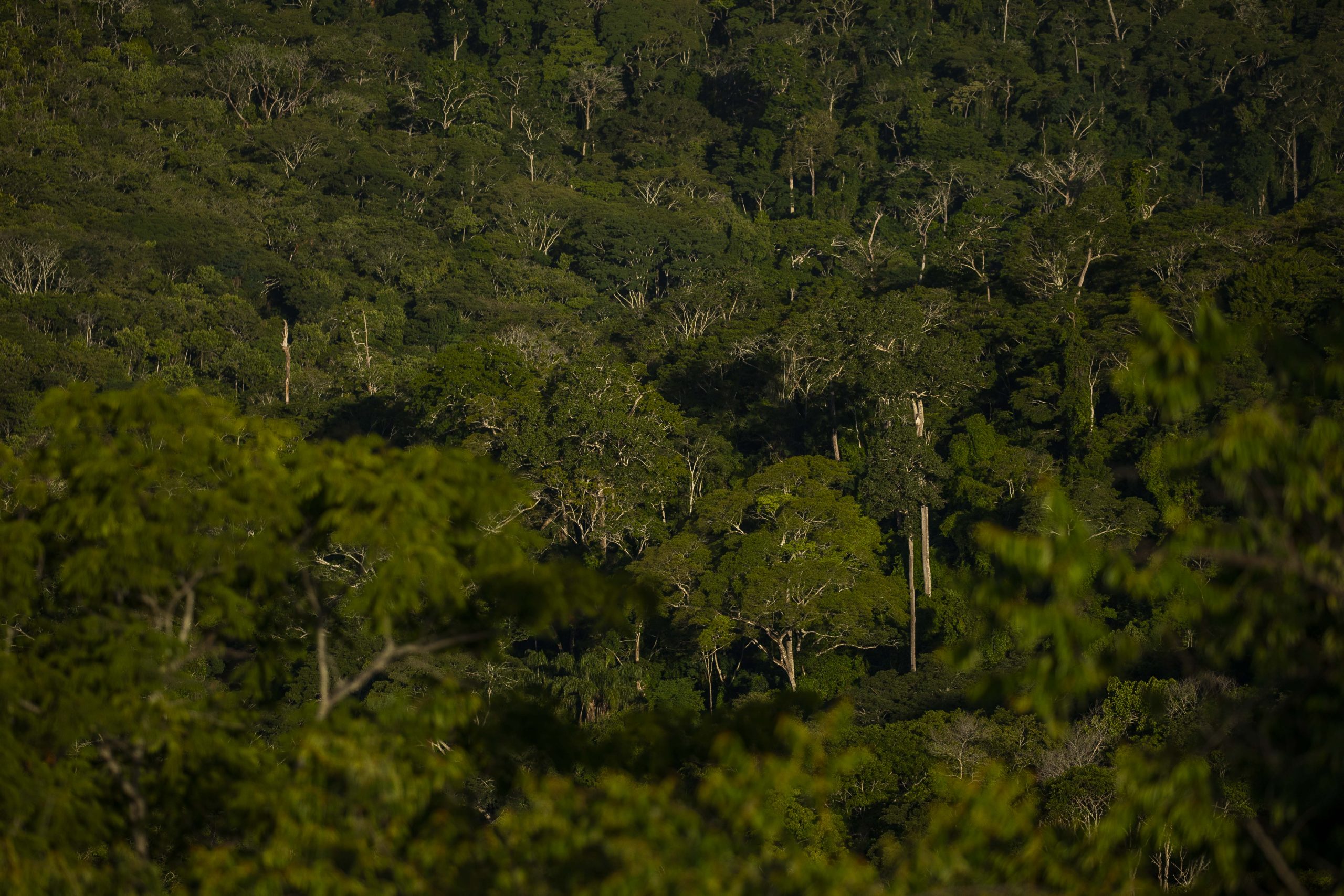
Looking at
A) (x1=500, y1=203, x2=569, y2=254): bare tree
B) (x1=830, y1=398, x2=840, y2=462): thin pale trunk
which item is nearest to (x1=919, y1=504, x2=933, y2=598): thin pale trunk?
(x1=830, y1=398, x2=840, y2=462): thin pale trunk

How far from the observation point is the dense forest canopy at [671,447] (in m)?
6.75

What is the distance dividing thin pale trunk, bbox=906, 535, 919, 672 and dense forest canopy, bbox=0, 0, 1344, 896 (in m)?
0.25

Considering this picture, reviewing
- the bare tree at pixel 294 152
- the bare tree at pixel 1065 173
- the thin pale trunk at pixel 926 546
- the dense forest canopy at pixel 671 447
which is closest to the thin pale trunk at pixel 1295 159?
the dense forest canopy at pixel 671 447

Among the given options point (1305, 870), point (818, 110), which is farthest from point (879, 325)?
point (818, 110)

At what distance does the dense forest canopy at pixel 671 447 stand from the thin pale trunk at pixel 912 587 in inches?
9.8

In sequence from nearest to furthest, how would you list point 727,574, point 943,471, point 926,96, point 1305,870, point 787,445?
point 1305,870 → point 727,574 → point 943,471 → point 787,445 → point 926,96

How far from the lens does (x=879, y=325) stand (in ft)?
125

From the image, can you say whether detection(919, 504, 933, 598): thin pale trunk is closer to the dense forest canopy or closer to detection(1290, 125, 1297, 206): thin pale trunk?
the dense forest canopy

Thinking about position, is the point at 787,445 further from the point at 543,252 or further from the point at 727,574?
the point at 543,252

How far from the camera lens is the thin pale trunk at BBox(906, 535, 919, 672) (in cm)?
3447

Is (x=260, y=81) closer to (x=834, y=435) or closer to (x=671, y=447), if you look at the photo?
(x=671, y=447)

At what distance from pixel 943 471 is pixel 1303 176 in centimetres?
3483

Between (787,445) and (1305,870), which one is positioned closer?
(1305,870)

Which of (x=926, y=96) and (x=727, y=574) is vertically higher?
(x=926, y=96)
